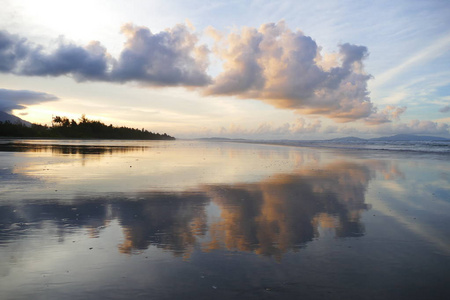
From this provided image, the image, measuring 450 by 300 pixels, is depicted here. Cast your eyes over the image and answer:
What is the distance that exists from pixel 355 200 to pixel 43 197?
11.4 m

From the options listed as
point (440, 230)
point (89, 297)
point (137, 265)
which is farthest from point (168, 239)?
point (440, 230)

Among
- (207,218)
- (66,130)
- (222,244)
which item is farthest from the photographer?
(66,130)

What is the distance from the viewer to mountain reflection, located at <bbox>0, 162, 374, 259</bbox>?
21.9 feet

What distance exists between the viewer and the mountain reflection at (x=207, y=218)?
6.68m

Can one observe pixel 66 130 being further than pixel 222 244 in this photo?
Yes

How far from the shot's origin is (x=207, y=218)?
8680mm

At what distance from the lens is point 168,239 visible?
6801 millimetres

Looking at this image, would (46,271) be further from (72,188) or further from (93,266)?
(72,188)

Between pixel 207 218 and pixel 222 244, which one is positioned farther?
pixel 207 218

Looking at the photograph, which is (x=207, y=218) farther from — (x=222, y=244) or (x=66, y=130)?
(x=66, y=130)

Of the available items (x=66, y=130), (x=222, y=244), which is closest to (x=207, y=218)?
(x=222, y=244)

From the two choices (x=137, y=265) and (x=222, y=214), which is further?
(x=222, y=214)

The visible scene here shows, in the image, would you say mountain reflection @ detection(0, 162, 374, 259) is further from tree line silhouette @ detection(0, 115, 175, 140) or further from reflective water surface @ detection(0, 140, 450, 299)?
tree line silhouette @ detection(0, 115, 175, 140)

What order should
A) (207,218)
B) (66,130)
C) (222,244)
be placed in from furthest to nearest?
1. (66,130)
2. (207,218)
3. (222,244)
